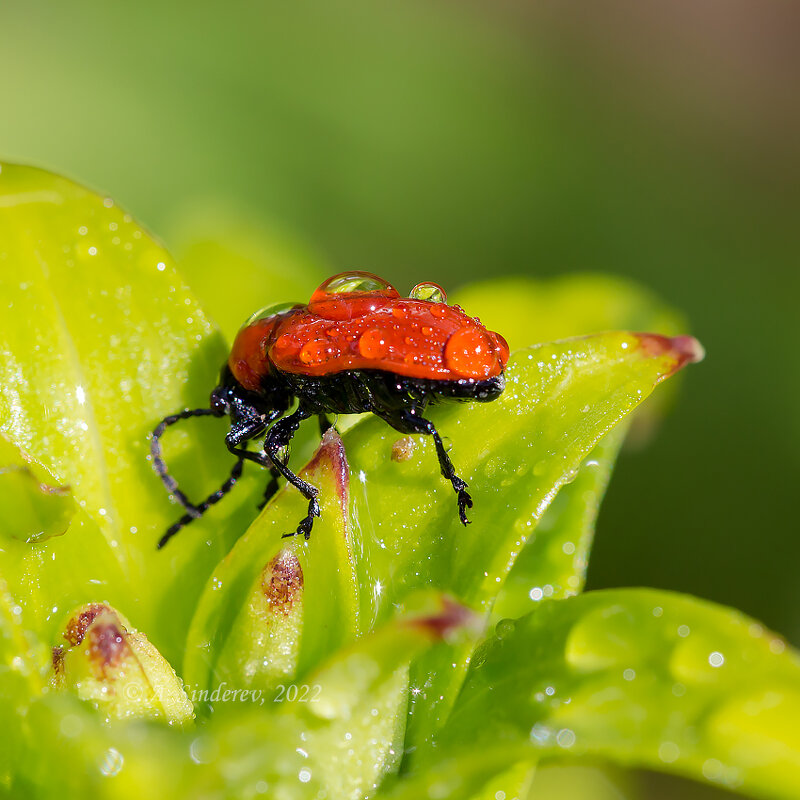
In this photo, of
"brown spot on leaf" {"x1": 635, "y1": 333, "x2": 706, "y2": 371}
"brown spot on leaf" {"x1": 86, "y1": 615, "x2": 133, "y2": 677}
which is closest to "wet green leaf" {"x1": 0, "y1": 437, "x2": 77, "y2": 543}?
"brown spot on leaf" {"x1": 86, "y1": 615, "x2": 133, "y2": 677}

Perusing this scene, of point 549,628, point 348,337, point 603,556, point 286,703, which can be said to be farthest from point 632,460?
point 286,703

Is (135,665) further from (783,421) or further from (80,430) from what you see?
(783,421)

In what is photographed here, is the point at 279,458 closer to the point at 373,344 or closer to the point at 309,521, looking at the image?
the point at 373,344

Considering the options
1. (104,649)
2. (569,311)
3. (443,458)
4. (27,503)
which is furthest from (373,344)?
(569,311)

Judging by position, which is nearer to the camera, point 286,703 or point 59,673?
point 286,703

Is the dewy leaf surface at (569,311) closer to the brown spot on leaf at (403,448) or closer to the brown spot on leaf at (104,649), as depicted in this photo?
the brown spot on leaf at (403,448)

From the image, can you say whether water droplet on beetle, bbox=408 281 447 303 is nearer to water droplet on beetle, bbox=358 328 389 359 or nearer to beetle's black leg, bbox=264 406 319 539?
water droplet on beetle, bbox=358 328 389 359

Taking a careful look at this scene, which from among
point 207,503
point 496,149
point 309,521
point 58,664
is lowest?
point 58,664
